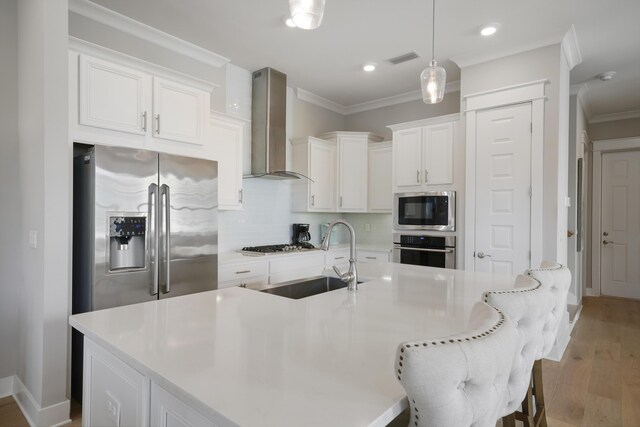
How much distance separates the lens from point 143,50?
10.6 ft

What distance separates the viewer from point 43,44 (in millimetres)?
2125

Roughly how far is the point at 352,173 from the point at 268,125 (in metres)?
1.33

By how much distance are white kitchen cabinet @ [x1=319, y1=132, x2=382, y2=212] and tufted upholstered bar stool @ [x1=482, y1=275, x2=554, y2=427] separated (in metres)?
3.56

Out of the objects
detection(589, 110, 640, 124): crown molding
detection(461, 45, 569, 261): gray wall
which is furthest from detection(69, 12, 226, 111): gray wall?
detection(589, 110, 640, 124): crown molding

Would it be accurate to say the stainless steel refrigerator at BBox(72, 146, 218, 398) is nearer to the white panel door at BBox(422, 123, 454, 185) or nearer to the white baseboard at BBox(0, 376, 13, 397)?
the white baseboard at BBox(0, 376, 13, 397)

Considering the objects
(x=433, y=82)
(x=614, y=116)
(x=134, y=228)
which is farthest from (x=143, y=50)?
(x=614, y=116)

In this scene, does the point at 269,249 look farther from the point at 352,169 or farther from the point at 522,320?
the point at 522,320

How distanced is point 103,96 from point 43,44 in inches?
16.2

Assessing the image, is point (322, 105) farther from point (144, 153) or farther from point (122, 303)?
point (122, 303)

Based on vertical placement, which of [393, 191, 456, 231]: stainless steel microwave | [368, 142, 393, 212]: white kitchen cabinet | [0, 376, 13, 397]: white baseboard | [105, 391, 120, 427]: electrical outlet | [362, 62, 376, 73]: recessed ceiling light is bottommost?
[0, 376, 13, 397]: white baseboard

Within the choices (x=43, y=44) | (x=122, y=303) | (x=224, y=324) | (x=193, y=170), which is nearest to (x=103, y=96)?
(x=43, y=44)

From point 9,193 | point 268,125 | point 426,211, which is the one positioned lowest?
point 426,211

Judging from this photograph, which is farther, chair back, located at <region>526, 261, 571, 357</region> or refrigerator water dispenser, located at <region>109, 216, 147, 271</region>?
refrigerator water dispenser, located at <region>109, 216, 147, 271</region>

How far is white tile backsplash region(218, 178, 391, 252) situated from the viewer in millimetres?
3994
